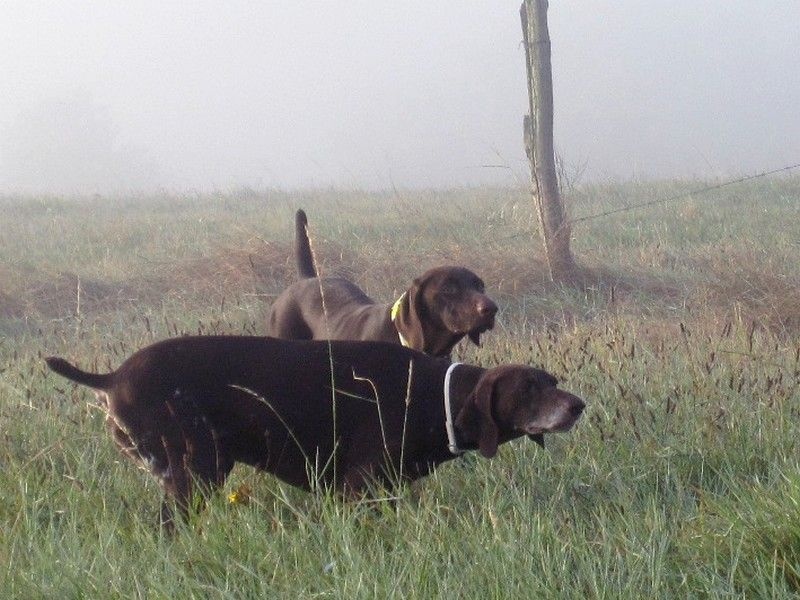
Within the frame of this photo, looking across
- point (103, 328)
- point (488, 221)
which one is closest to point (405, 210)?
point (488, 221)

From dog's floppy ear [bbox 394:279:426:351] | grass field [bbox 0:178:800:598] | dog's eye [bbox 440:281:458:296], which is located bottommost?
grass field [bbox 0:178:800:598]

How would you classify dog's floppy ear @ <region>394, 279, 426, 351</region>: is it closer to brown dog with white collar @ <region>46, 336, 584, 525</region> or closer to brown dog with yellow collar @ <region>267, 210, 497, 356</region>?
brown dog with yellow collar @ <region>267, 210, 497, 356</region>

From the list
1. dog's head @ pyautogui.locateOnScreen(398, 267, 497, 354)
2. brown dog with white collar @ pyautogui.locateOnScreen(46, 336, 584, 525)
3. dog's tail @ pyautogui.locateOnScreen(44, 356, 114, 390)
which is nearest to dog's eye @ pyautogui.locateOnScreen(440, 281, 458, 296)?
dog's head @ pyautogui.locateOnScreen(398, 267, 497, 354)

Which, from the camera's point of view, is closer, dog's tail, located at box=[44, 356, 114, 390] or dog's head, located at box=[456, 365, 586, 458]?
dog's head, located at box=[456, 365, 586, 458]

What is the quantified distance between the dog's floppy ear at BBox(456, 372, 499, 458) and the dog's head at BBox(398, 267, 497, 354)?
1.43 metres

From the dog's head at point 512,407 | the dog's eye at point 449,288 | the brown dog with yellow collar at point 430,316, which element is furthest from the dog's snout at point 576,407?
the dog's eye at point 449,288

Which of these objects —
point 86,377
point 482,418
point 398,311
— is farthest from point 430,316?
point 86,377

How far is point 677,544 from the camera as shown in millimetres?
2906

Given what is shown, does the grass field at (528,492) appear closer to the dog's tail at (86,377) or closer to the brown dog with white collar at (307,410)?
the brown dog with white collar at (307,410)

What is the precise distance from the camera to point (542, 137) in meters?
9.17

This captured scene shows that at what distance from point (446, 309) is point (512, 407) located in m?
1.57

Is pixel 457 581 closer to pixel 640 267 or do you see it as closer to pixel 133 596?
pixel 133 596

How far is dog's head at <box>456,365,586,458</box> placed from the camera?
3.50 meters

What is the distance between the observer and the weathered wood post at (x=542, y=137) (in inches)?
349
